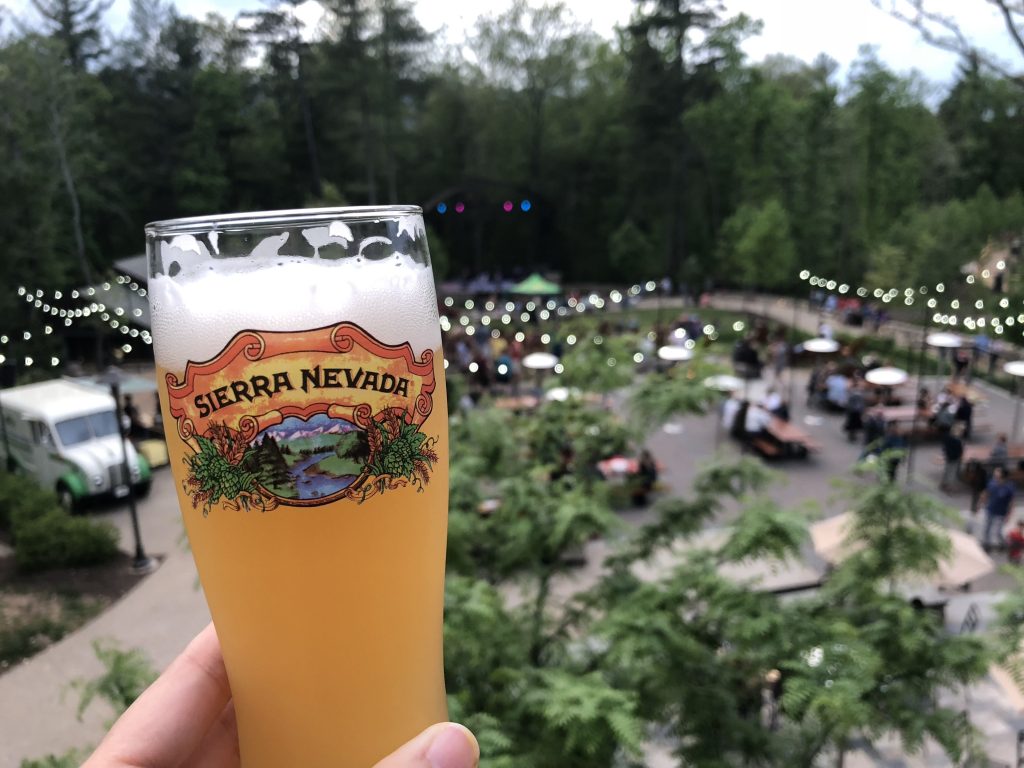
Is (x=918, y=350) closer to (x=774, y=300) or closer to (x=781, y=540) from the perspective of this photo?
(x=774, y=300)

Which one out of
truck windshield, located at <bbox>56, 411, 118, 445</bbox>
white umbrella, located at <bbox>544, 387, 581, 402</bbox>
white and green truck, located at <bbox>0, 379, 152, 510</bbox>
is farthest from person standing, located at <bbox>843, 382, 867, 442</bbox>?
truck windshield, located at <bbox>56, 411, 118, 445</bbox>

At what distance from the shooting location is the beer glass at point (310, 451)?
125cm

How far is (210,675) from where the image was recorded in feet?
5.90

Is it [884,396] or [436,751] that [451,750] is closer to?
[436,751]

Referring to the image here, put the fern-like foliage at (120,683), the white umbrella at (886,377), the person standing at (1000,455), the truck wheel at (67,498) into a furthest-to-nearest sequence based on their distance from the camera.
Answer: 1. the white umbrella at (886,377)
2. the person standing at (1000,455)
3. the truck wheel at (67,498)
4. the fern-like foliage at (120,683)

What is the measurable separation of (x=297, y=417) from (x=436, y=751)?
2.17 feet

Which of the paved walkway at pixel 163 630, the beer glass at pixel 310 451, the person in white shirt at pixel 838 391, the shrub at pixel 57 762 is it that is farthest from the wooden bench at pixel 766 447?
the beer glass at pixel 310 451

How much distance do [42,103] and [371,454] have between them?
22970 mm

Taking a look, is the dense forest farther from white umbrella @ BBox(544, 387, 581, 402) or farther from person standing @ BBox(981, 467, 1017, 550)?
white umbrella @ BBox(544, 387, 581, 402)

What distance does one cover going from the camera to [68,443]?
10.7 metres

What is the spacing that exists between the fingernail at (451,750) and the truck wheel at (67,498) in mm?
10837

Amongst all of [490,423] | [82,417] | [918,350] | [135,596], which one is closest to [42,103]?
[82,417]

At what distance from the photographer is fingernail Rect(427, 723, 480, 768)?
138 cm

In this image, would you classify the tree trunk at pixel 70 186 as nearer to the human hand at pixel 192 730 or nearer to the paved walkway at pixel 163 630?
the paved walkway at pixel 163 630
